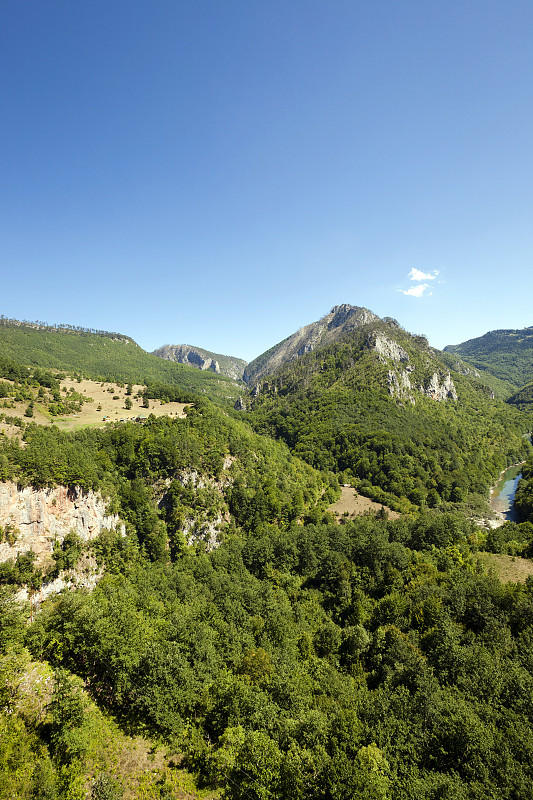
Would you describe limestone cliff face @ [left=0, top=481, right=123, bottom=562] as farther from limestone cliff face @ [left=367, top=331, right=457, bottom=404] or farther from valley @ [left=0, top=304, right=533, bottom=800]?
limestone cliff face @ [left=367, top=331, right=457, bottom=404]

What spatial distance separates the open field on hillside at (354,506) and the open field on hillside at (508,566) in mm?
44528

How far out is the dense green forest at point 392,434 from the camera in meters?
114

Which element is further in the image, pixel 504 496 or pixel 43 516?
pixel 504 496

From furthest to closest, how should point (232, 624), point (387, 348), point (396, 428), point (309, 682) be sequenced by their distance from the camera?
point (387, 348), point (396, 428), point (232, 624), point (309, 682)

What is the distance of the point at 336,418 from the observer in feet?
488

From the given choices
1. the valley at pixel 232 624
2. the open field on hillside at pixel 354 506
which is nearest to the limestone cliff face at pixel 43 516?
the valley at pixel 232 624

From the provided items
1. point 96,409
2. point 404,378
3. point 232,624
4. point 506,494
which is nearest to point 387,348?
point 404,378

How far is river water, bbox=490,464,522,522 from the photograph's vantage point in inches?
3819

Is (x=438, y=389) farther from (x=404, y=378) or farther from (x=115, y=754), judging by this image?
(x=115, y=754)

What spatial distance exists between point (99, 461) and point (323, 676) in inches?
2370

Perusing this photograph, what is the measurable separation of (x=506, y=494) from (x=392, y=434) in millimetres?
45742

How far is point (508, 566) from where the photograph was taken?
47.3 m

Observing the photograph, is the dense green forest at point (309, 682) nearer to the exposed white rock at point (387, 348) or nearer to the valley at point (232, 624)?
the valley at point (232, 624)

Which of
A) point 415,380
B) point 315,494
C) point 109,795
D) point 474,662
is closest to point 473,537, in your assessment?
point 474,662
